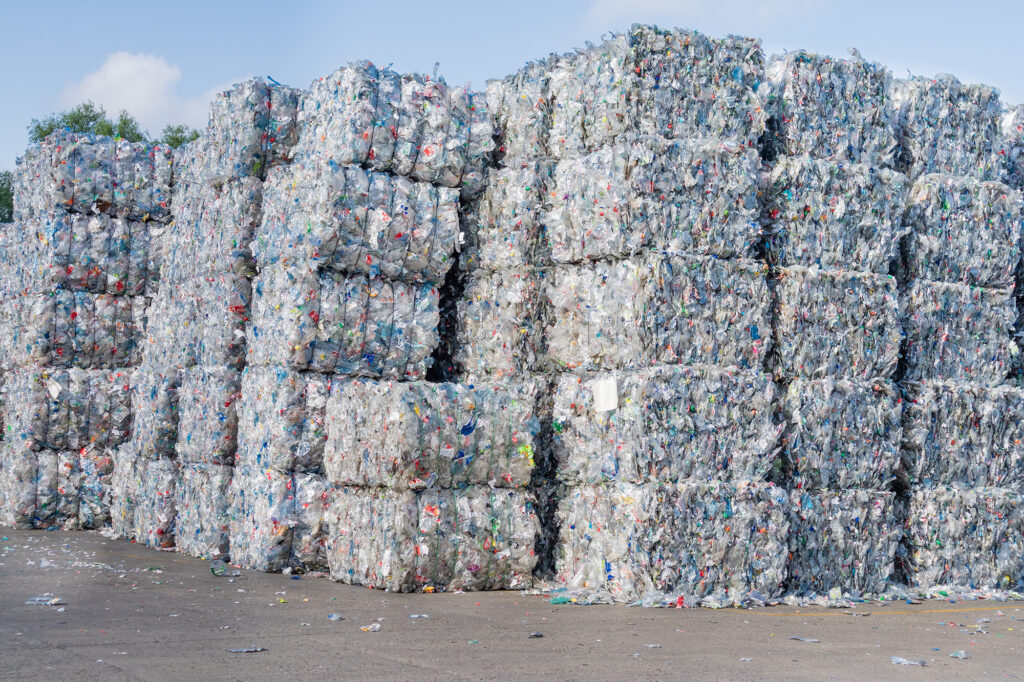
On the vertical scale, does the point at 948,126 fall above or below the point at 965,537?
above

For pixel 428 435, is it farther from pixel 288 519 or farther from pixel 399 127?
pixel 399 127

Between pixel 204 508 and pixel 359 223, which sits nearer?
pixel 359 223

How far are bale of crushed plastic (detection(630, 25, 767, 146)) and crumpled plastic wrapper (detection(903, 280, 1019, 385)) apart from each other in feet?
6.58

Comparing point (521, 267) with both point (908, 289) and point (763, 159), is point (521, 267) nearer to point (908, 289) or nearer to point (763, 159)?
point (763, 159)

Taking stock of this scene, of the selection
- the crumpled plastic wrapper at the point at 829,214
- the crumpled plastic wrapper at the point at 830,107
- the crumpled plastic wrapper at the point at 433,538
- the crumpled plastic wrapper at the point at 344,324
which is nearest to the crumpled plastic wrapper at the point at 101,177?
the crumpled plastic wrapper at the point at 344,324

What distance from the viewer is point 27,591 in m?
7.98

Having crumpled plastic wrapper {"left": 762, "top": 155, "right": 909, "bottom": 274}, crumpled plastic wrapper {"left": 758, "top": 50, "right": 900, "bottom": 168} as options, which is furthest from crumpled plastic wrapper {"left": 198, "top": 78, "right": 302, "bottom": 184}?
crumpled plastic wrapper {"left": 762, "top": 155, "right": 909, "bottom": 274}

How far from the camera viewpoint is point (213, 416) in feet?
31.9

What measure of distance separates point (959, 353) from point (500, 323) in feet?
12.4

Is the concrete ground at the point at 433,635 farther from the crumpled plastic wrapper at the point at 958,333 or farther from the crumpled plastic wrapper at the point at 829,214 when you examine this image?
the crumpled plastic wrapper at the point at 829,214

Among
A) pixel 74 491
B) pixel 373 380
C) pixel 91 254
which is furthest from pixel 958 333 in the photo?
pixel 74 491

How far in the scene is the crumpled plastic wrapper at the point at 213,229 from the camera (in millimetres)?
9664

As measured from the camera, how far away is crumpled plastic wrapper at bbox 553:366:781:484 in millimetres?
7762

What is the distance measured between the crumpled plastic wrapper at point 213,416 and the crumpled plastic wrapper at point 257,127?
1.77 metres
